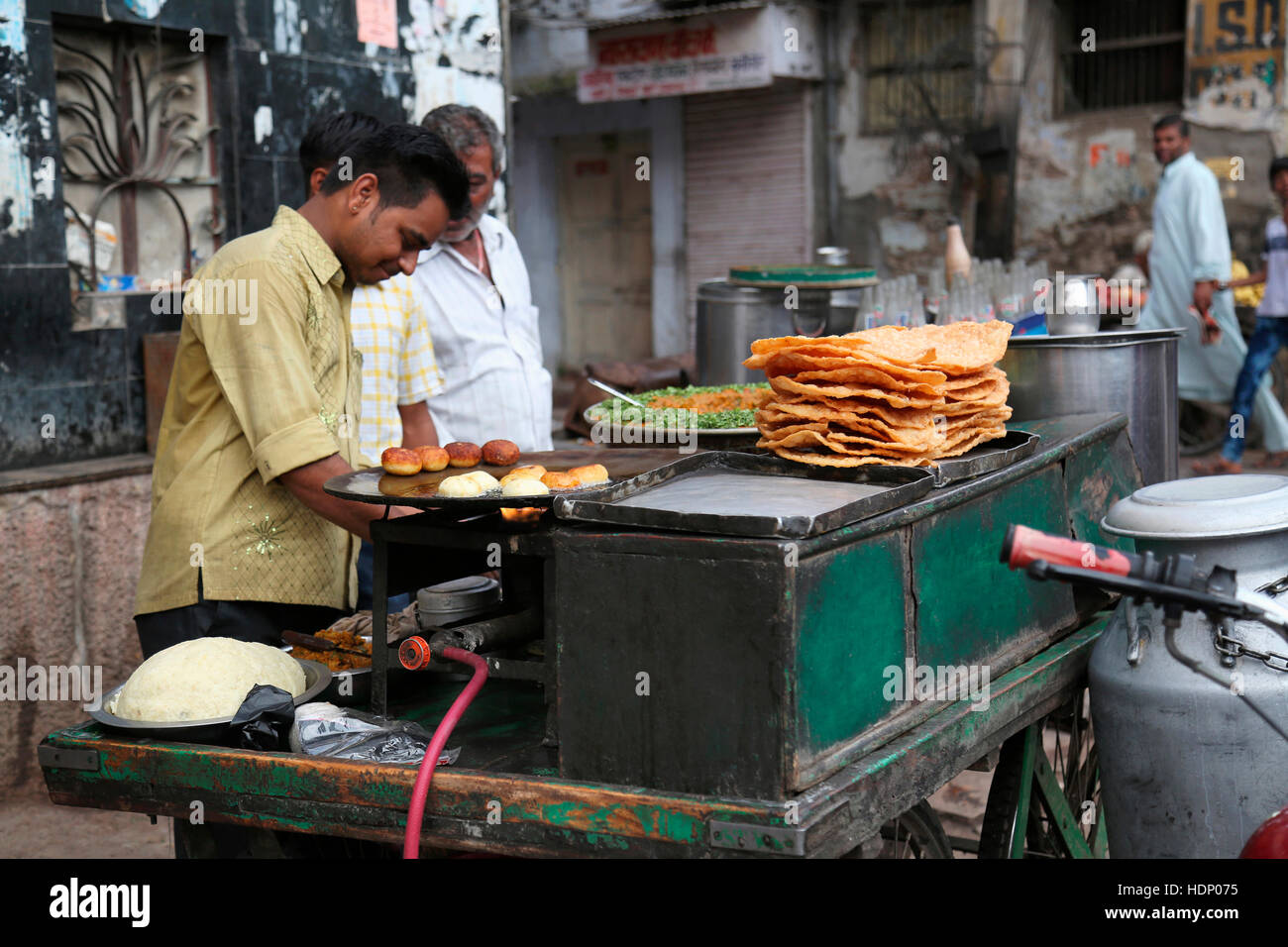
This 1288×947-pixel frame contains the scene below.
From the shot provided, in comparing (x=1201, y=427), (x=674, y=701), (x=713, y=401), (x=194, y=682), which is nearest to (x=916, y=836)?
(x=674, y=701)

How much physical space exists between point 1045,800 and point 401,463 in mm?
1690

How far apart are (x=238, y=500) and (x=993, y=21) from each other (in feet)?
32.6

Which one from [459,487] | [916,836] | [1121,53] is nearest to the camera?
[459,487]

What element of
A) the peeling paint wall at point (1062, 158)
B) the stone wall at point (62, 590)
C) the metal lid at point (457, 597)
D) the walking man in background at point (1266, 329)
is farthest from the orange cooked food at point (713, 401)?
the peeling paint wall at point (1062, 158)

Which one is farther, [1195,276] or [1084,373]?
[1195,276]

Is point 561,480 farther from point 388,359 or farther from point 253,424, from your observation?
point 388,359

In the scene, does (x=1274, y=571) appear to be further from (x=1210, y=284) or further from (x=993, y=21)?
(x=993, y=21)

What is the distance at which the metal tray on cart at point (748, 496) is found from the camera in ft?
6.18

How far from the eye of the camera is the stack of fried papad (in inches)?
93.3

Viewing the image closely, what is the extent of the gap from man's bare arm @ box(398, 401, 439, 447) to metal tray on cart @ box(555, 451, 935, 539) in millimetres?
1220

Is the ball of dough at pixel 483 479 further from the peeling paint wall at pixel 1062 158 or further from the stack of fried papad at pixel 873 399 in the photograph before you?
the peeling paint wall at pixel 1062 158

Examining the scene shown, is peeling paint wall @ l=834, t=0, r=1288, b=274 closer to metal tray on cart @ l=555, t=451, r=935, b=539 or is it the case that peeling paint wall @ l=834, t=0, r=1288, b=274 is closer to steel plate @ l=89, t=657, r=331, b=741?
metal tray on cart @ l=555, t=451, r=935, b=539

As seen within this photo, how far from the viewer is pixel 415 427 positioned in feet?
11.5

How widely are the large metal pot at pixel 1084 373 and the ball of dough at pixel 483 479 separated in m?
1.70
